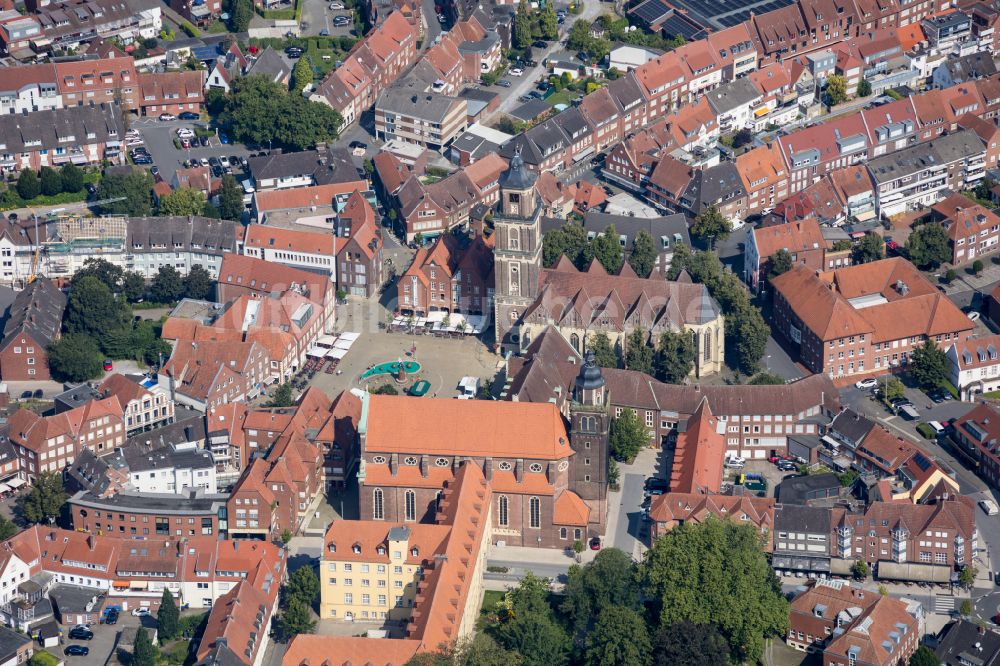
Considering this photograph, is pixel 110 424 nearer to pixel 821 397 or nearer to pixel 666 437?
pixel 666 437

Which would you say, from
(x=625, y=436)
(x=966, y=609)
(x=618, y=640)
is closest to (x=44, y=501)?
(x=625, y=436)

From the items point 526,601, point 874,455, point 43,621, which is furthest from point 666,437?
point 43,621

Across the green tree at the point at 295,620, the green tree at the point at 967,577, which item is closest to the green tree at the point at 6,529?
the green tree at the point at 295,620

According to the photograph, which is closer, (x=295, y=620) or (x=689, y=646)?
(x=689, y=646)

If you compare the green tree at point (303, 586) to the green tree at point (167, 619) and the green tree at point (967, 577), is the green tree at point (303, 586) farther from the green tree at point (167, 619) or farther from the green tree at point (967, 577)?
the green tree at point (967, 577)

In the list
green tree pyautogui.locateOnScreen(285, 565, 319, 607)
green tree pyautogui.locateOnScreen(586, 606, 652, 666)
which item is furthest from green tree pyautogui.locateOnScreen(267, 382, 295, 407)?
green tree pyautogui.locateOnScreen(586, 606, 652, 666)

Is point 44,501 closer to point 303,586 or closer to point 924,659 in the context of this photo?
point 303,586

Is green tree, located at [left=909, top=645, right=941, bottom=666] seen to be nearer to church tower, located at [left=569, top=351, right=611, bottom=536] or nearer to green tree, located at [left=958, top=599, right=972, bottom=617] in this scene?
green tree, located at [left=958, top=599, right=972, bottom=617]
